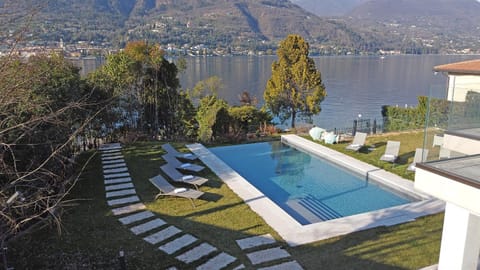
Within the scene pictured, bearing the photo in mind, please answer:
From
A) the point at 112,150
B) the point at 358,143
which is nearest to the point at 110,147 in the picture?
the point at 112,150

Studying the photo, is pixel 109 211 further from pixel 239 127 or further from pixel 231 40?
pixel 231 40

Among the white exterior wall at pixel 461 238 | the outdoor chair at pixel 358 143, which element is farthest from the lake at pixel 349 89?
the white exterior wall at pixel 461 238

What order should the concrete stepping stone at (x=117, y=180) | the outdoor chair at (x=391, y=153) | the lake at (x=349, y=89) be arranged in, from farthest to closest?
the lake at (x=349, y=89)
the outdoor chair at (x=391, y=153)
the concrete stepping stone at (x=117, y=180)

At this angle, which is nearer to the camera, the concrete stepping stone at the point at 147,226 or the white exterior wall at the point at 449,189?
the white exterior wall at the point at 449,189

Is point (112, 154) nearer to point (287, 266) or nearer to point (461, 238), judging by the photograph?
point (287, 266)

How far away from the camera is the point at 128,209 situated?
24.8ft

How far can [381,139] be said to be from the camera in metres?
14.6

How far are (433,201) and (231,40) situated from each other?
10848cm

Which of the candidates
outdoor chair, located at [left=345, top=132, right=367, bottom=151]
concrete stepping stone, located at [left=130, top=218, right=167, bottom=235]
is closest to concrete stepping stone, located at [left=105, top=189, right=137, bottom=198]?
concrete stepping stone, located at [left=130, top=218, right=167, bottom=235]

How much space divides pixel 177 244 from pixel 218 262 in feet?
3.05

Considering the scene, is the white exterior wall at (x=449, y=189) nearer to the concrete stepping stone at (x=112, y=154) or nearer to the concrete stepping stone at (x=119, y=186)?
the concrete stepping stone at (x=119, y=186)

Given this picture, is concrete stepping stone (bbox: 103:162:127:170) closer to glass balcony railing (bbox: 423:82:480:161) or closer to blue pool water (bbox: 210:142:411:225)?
blue pool water (bbox: 210:142:411:225)

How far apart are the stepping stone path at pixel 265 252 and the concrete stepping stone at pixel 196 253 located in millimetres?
533

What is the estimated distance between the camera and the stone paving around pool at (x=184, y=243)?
18.2 feet
